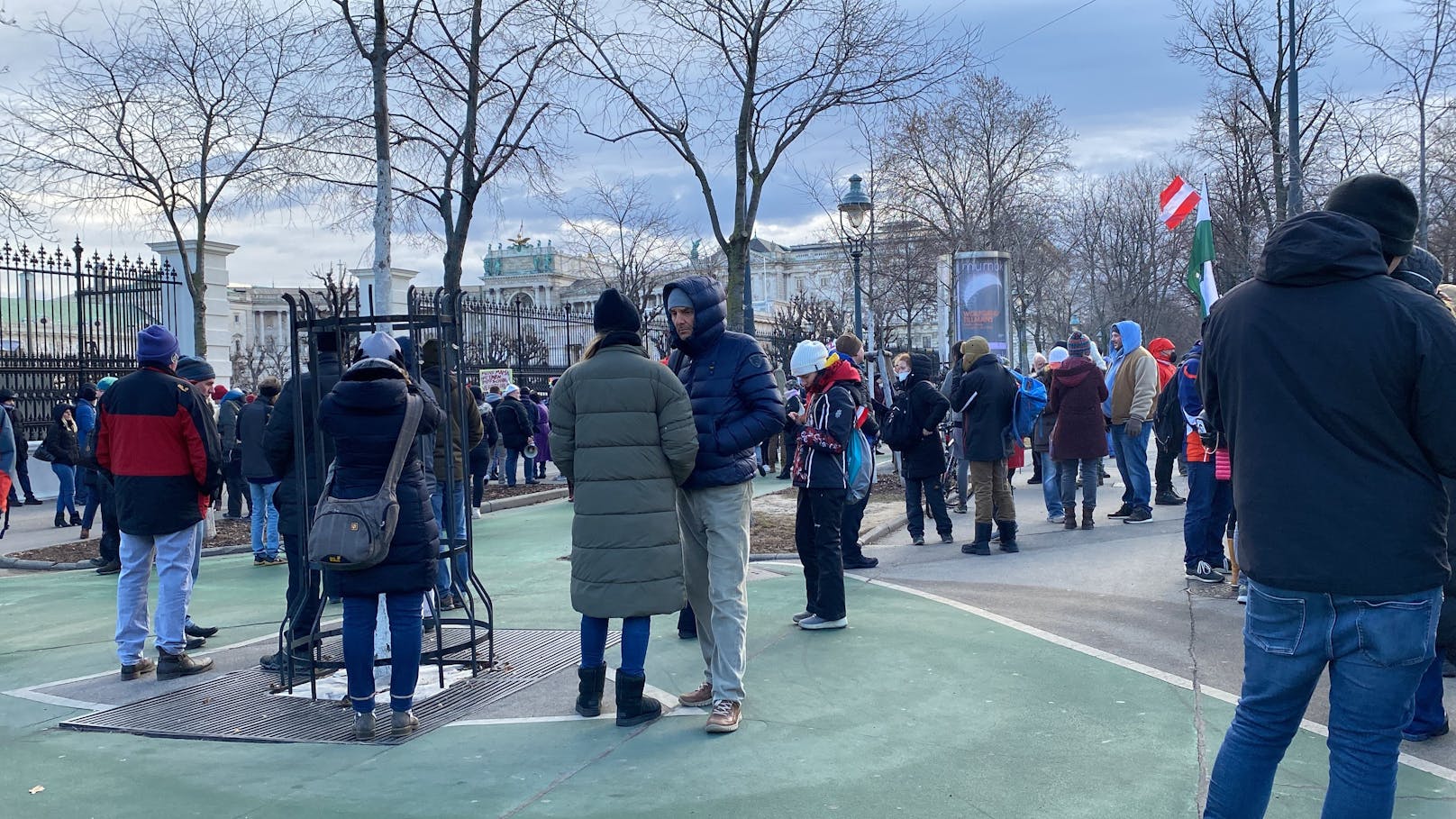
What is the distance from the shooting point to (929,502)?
36.4 ft

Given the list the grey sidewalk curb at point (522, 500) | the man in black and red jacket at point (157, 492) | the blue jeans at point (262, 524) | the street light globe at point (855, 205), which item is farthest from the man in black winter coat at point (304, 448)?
the street light globe at point (855, 205)

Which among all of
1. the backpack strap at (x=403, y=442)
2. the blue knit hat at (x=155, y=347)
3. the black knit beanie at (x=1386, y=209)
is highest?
the black knit beanie at (x=1386, y=209)

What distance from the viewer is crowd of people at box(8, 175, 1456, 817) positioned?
2906 mm

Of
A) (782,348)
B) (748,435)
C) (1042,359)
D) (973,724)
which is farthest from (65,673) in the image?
(782,348)

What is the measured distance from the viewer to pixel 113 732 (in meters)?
5.29

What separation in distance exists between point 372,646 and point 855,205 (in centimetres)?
1413

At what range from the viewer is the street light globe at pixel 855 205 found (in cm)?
1798

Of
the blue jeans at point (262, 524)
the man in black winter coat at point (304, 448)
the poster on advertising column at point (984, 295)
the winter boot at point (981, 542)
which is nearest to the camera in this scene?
the man in black winter coat at point (304, 448)

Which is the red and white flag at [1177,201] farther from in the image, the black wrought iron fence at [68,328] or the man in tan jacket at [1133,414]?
the black wrought iron fence at [68,328]

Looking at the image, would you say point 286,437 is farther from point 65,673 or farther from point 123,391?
point 65,673

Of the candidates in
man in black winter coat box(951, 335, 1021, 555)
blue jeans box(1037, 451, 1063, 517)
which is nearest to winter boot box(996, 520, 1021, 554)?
man in black winter coat box(951, 335, 1021, 555)

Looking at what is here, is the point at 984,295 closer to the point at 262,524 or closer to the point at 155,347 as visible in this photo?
the point at 262,524

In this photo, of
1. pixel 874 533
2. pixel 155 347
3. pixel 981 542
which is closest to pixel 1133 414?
pixel 981 542

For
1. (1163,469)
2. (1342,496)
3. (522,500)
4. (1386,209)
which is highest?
(1386,209)
